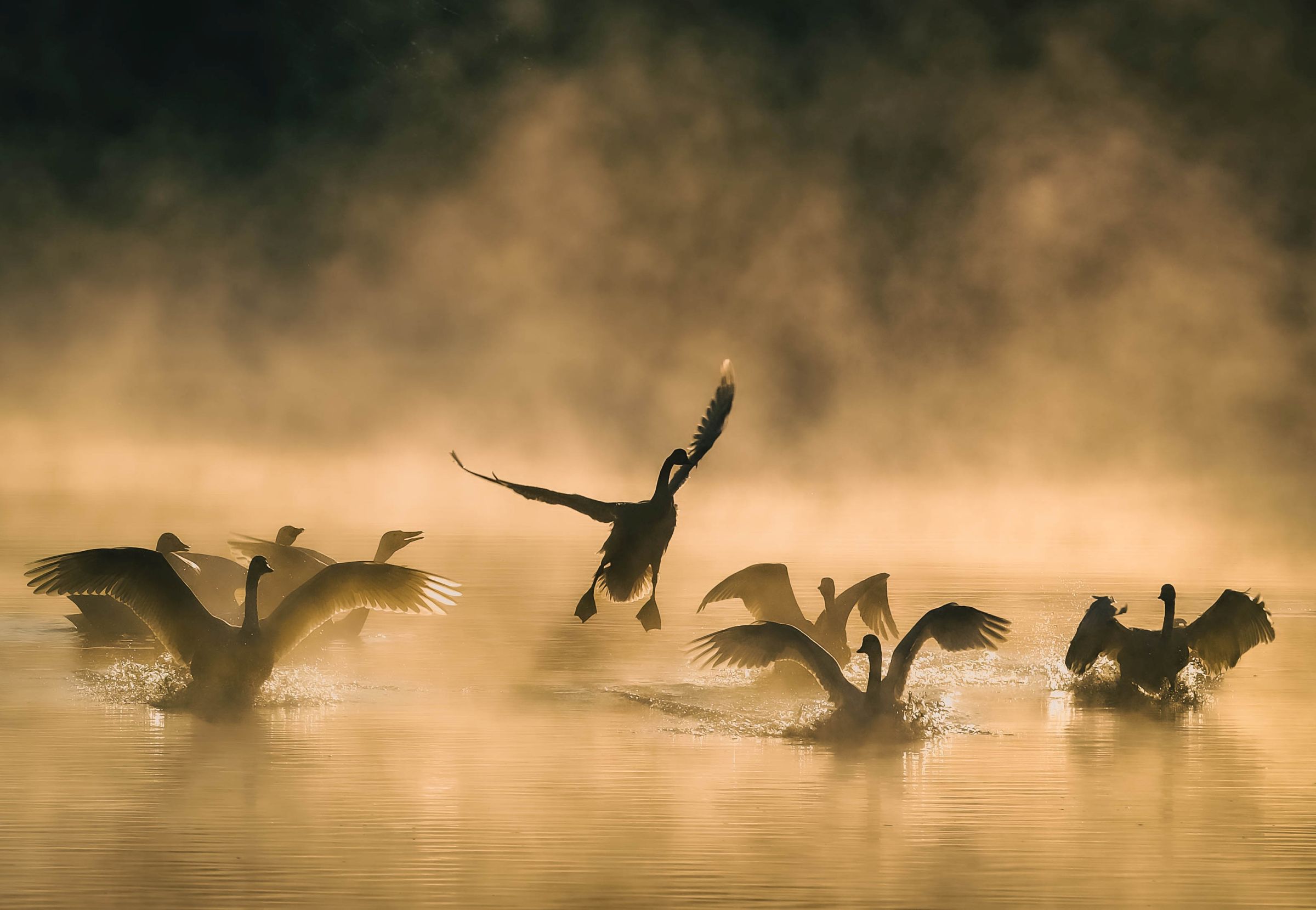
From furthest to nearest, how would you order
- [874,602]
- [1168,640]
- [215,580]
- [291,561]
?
[291,561], [215,580], [874,602], [1168,640]

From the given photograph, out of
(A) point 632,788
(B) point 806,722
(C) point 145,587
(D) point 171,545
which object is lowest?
(A) point 632,788

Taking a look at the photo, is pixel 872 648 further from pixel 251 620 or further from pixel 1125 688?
pixel 251 620

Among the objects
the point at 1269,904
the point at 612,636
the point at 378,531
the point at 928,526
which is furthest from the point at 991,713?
the point at 928,526

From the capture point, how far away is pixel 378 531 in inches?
2165

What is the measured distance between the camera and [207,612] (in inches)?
616

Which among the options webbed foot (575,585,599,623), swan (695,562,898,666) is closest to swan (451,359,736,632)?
webbed foot (575,585,599,623)

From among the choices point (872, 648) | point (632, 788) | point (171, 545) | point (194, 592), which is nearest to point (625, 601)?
point (872, 648)

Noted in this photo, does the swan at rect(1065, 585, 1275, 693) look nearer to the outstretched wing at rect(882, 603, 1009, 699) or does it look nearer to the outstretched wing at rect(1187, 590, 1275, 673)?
the outstretched wing at rect(1187, 590, 1275, 673)

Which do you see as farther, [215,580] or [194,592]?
[215,580]

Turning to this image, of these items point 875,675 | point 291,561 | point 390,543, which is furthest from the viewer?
point 390,543

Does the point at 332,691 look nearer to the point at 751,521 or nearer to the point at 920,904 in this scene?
the point at 920,904

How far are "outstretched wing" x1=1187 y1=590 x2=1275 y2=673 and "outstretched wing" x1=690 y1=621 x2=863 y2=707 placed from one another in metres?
4.30

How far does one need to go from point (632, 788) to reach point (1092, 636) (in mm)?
6330

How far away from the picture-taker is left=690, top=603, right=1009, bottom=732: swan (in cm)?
1456
